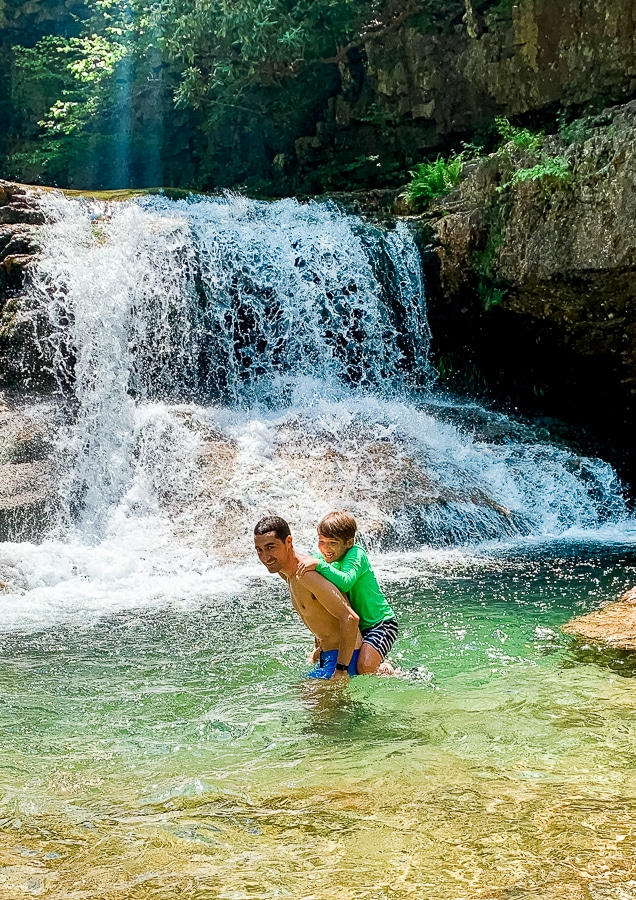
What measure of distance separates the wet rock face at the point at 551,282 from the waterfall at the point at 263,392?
702 millimetres

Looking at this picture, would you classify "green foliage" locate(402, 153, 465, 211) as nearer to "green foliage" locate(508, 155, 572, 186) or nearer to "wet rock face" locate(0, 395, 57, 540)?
"green foliage" locate(508, 155, 572, 186)

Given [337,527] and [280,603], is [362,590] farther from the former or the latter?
[280,603]

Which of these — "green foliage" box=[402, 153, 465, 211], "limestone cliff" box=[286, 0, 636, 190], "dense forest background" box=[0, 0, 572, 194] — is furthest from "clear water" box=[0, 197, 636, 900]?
"dense forest background" box=[0, 0, 572, 194]

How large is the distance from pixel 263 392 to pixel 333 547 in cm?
887

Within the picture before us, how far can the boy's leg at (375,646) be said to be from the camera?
179 inches

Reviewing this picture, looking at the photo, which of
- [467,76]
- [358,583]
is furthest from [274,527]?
[467,76]

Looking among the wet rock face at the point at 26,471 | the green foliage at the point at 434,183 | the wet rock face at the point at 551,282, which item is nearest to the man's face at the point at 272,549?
the wet rock face at the point at 26,471

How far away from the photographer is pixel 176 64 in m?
20.5

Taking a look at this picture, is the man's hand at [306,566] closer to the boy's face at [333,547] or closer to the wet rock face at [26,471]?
the boy's face at [333,547]

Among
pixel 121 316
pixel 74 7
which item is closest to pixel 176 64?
pixel 74 7

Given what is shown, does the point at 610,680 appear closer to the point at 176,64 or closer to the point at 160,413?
the point at 160,413

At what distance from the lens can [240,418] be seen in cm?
1194

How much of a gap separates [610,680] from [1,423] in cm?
846

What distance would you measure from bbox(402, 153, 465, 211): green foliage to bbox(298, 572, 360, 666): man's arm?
11.4m
